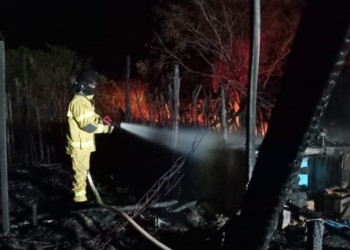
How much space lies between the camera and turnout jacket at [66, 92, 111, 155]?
615 centimetres

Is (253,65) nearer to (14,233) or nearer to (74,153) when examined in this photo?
(74,153)

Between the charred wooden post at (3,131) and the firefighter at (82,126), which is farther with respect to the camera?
the firefighter at (82,126)

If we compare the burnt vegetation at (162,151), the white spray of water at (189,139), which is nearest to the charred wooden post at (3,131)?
the burnt vegetation at (162,151)

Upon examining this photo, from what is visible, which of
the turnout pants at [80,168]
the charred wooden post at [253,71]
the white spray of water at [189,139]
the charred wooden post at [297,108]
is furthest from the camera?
the white spray of water at [189,139]

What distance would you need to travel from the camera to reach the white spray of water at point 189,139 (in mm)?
7340

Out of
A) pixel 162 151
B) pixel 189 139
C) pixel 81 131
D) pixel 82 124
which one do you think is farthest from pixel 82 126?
pixel 162 151

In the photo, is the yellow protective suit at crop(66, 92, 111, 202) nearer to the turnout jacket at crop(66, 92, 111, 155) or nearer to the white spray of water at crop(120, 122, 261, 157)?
the turnout jacket at crop(66, 92, 111, 155)

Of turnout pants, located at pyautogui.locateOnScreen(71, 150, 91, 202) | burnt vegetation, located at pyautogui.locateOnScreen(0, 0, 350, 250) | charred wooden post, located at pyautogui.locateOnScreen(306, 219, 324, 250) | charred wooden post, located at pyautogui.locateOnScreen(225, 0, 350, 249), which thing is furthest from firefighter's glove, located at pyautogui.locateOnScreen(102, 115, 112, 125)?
charred wooden post, located at pyautogui.locateOnScreen(225, 0, 350, 249)

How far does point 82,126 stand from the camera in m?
6.18

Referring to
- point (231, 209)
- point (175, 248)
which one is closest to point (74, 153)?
point (175, 248)

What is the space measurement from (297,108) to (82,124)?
5.06 meters

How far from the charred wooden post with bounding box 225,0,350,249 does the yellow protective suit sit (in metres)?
4.74

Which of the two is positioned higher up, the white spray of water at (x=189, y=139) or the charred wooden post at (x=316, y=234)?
the white spray of water at (x=189, y=139)

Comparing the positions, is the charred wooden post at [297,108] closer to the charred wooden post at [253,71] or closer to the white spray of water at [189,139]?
the charred wooden post at [253,71]
